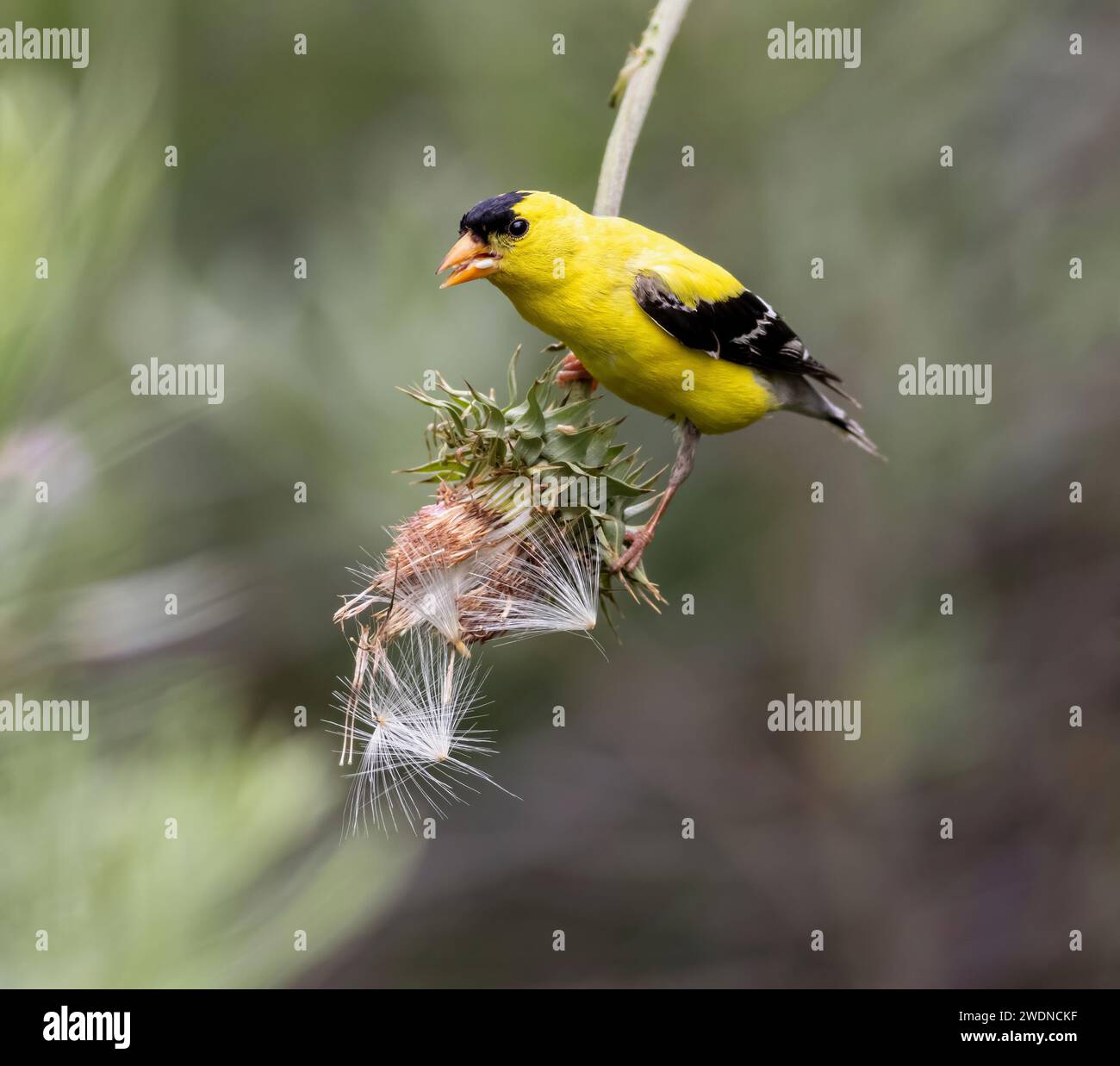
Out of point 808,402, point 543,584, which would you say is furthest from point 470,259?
point 808,402

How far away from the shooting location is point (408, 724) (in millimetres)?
2520

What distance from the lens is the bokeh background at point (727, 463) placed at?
4609mm

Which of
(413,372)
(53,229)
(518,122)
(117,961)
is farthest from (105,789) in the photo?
(518,122)

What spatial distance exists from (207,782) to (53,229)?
1032 mm

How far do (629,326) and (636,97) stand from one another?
0.75 m

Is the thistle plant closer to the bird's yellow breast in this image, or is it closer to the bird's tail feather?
the bird's yellow breast

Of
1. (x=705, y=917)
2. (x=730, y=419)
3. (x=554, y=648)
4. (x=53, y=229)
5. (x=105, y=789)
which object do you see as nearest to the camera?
(x=53, y=229)

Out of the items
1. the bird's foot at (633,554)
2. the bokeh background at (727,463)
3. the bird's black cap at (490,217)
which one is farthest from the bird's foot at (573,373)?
the bokeh background at (727,463)

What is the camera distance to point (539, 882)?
6359 millimetres

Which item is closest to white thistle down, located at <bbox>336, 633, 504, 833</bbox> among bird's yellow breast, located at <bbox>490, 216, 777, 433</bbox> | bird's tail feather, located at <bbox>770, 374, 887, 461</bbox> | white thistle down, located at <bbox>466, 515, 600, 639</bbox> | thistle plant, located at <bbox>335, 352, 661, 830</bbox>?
thistle plant, located at <bbox>335, 352, 661, 830</bbox>

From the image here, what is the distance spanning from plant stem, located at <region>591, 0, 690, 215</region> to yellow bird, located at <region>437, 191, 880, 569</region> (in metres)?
0.52

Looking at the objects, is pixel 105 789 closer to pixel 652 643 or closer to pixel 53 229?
pixel 53 229

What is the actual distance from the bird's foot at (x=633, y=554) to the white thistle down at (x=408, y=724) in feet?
1.44

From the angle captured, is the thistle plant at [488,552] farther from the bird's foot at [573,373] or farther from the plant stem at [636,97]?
the bird's foot at [573,373]
